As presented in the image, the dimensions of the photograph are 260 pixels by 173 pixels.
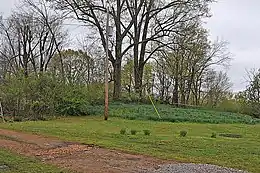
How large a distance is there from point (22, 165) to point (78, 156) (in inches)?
70.6

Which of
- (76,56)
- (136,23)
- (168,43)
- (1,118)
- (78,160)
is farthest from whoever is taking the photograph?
(76,56)

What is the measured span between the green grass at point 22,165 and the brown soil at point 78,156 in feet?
1.19

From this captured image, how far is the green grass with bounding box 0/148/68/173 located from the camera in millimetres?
8195

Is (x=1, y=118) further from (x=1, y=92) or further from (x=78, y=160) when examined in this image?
(x=78, y=160)

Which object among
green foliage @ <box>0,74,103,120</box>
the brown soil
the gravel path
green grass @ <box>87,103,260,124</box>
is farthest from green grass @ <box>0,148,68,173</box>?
green grass @ <box>87,103,260,124</box>

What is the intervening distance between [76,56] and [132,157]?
38686mm


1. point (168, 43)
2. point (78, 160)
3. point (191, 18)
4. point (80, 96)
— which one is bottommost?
point (78, 160)

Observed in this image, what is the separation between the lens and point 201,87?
2073 inches

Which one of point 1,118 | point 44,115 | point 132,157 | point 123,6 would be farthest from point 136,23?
point 132,157

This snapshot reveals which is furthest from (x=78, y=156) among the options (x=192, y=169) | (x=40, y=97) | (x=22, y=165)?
(x=40, y=97)

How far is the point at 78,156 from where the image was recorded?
33.6 ft

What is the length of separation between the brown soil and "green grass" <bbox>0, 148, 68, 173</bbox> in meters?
0.36

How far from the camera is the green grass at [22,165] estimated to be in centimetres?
820

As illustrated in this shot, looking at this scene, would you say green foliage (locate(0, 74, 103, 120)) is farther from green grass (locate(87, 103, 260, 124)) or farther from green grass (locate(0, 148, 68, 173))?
green grass (locate(0, 148, 68, 173))
